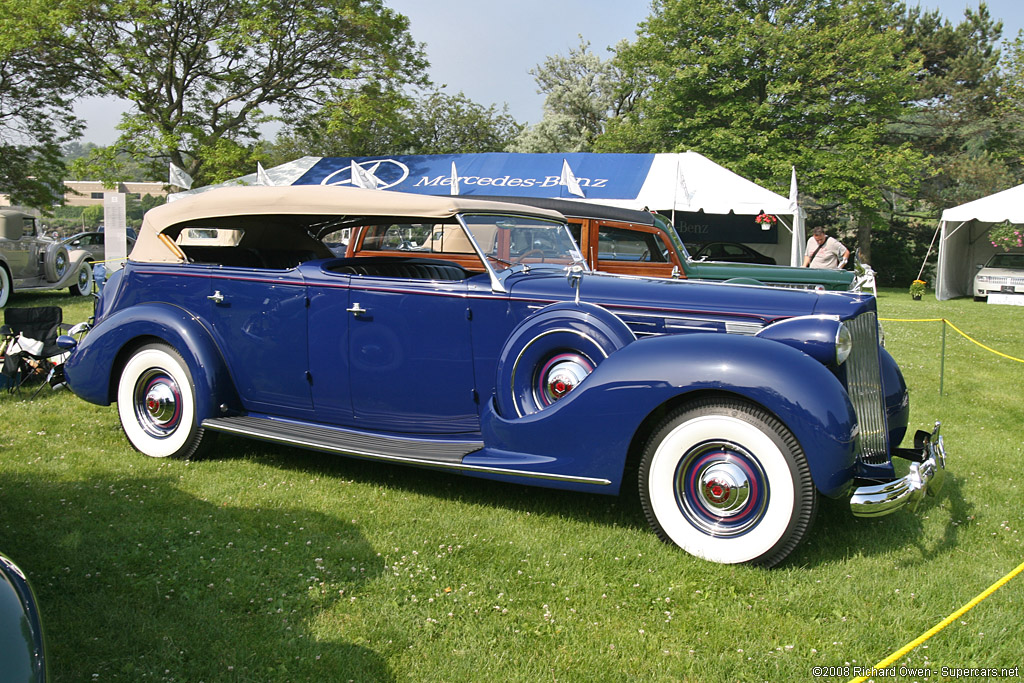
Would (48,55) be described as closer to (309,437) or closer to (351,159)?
(351,159)

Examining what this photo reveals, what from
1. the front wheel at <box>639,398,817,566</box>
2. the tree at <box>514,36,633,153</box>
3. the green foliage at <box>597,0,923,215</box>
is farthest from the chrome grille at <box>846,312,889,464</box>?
the tree at <box>514,36,633,153</box>

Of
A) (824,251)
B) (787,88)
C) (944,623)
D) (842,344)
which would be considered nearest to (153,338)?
(842,344)

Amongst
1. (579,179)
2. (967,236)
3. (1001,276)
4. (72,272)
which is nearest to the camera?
(72,272)

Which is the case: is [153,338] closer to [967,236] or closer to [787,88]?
[787,88]

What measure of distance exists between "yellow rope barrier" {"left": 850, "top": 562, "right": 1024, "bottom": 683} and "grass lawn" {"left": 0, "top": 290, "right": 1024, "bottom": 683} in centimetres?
5

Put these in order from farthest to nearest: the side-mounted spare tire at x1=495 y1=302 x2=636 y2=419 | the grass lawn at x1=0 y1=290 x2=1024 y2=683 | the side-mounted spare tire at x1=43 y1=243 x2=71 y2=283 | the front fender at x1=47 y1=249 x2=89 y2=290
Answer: the front fender at x1=47 y1=249 x2=89 y2=290 < the side-mounted spare tire at x1=43 y1=243 x2=71 y2=283 < the side-mounted spare tire at x1=495 y1=302 x2=636 y2=419 < the grass lawn at x1=0 y1=290 x2=1024 y2=683

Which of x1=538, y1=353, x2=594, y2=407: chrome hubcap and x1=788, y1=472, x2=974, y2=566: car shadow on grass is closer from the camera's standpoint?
x1=788, y1=472, x2=974, y2=566: car shadow on grass

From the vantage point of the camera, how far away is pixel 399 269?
16.8ft

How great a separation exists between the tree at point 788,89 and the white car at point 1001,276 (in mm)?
4105

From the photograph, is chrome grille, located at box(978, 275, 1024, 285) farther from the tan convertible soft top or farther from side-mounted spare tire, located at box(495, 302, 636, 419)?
→ side-mounted spare tire, located at box(495, 302, 636, 419)

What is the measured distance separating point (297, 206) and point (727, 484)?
10.1 ft

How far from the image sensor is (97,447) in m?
5.30

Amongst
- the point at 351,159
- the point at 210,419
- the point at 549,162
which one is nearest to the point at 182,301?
the point at 210,419

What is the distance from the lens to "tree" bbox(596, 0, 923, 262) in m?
24.5
